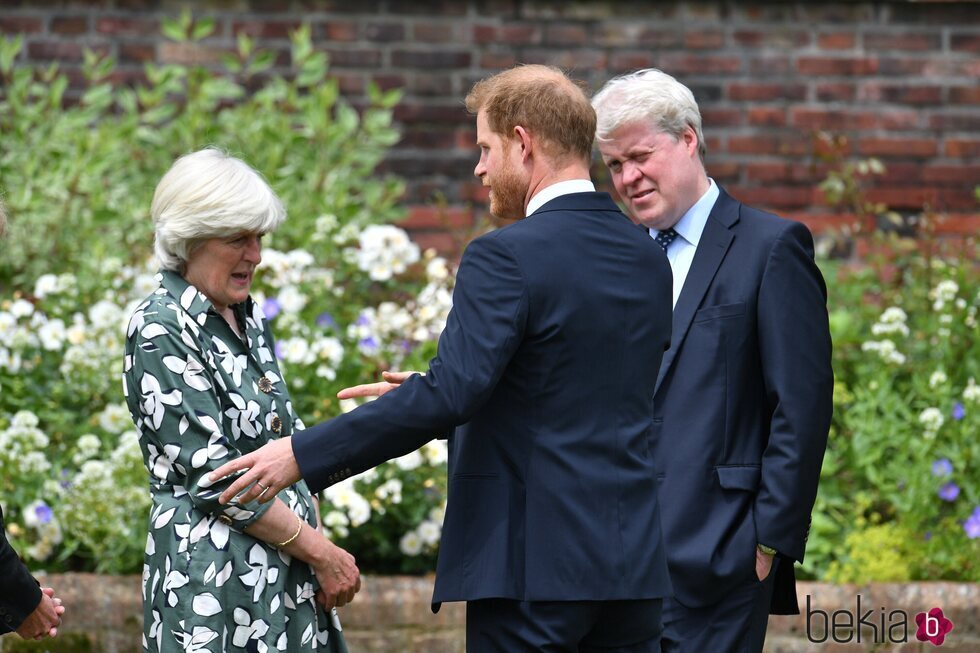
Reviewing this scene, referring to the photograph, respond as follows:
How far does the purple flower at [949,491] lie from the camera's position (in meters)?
4.44

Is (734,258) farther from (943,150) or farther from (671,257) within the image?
(943,150)

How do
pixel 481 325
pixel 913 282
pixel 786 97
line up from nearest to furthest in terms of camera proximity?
pixel 481 325 < pixel 913 282 < pixel 786 97

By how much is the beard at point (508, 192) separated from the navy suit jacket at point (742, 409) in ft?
1.94

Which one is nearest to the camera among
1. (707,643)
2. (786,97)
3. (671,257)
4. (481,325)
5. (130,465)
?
(481,325)

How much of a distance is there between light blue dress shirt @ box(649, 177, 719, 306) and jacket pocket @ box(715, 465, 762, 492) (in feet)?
1.60

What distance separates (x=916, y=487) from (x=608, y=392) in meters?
2.29

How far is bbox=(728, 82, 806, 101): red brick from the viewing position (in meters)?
5.87

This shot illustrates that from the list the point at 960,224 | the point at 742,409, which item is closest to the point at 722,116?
the point at 960,224

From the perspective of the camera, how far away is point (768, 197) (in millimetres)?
5898

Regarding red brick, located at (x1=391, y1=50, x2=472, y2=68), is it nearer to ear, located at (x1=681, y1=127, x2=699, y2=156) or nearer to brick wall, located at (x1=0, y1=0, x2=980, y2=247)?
brick wall, located at (x1=0, y1=0, x2=980, y2=247)

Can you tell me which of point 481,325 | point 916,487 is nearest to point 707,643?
point 481,325

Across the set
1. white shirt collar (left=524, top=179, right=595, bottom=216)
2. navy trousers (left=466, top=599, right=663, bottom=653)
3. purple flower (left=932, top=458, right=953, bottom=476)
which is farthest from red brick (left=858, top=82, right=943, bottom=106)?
navy trousers (left=466, top=599, right=663, bottom=653)

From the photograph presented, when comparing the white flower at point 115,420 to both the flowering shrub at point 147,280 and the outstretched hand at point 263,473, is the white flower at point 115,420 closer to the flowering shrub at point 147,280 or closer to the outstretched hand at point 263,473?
the flowering shrub at point 147,280

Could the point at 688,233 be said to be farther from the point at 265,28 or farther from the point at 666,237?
the point at 265,28
